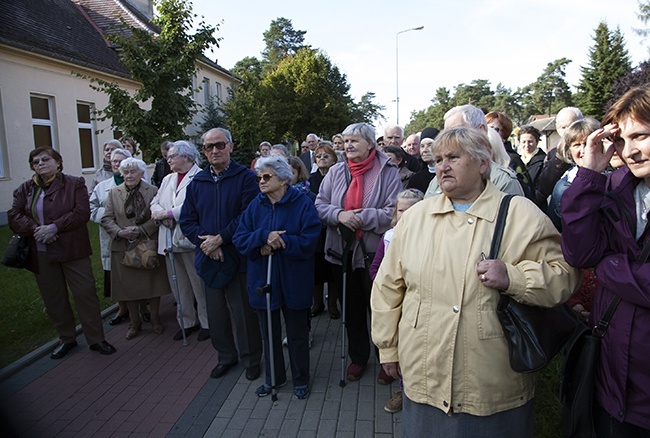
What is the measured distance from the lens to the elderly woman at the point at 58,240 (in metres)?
4.93

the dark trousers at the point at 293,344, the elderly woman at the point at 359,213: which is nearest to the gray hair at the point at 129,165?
the elderly woman at the point at 359,213

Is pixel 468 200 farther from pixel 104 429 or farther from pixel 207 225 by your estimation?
pixel 104 429

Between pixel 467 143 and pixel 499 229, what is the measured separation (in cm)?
46

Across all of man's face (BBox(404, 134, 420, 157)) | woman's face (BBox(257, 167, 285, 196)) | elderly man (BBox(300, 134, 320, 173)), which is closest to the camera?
woman's face (BBox(257, 167, 285, 196))

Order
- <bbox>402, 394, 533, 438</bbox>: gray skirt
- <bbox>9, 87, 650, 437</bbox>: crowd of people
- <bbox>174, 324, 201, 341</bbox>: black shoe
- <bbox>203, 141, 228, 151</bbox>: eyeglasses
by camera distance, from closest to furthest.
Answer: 1. <bbox>9, 87, 650, 437</bbox>: crowd of people
2. <bbox>402, 394, 533, 438</bbox>: gray skirt
3. <bbox>203, 141, 228, 151</bbox>: eyeglasses
4. <bbox>174, 324, 201, 341</bbox>: black shoe

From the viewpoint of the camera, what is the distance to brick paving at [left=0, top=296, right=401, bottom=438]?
3.62 metres

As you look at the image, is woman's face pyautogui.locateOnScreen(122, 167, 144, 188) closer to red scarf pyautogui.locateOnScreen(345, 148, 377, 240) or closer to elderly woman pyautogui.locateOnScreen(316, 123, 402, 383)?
elderly woman pyautogui.locateOnScreen(316, 123, 402, 383)

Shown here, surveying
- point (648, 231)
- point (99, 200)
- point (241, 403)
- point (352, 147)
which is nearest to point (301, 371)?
point (241, 403)

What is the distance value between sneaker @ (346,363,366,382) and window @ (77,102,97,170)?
16774 mm

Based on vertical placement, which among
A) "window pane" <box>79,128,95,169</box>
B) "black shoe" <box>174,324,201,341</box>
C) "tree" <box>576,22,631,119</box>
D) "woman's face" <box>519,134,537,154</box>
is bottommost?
"black shoe" <box>174,324,201,341</box>

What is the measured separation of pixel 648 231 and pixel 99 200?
232 inches

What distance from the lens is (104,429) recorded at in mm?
3682

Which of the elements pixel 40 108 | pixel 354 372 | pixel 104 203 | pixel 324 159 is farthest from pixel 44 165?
pixel 40 108

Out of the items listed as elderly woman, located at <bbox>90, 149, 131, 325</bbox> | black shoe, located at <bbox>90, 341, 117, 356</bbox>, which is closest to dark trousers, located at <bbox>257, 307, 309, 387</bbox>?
black shoe, located at <bbox>90, 341, 117, 356</bbox>
